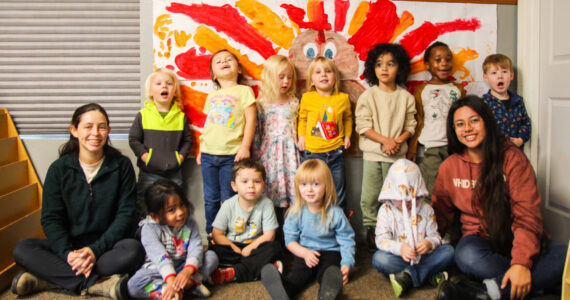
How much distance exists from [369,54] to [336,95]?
1.17 feet

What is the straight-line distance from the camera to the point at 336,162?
9.62ft

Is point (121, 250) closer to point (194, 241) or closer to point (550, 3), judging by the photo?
point (194, 241)

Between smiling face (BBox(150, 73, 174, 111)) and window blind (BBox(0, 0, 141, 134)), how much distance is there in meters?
0.25

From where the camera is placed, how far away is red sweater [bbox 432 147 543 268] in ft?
7.16

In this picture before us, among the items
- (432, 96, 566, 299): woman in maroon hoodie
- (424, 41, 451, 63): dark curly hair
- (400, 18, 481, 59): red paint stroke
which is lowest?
(432, 96, 566, 299): woman in maroon hoodie

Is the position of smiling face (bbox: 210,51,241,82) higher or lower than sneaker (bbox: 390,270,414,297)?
higher

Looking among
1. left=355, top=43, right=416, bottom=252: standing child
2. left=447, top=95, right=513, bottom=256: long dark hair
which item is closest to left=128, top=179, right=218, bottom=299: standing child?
left=355, top=43, right=416, bottom=252: standing child

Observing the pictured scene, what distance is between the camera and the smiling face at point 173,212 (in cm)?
235

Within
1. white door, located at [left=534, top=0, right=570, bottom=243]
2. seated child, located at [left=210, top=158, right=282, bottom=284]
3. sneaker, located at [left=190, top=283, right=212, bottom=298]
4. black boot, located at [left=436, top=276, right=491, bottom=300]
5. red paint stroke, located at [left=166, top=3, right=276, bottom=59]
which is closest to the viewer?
black boot, located at [left=436, top=276, right=491, bottom=300]

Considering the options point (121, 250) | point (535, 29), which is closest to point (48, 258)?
point (121, 250)

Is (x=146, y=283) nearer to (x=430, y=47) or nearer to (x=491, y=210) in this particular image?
(x=491, y=210)

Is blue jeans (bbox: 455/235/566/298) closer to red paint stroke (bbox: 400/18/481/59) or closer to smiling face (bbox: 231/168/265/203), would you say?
smiling face (bbox: 231/168/265/203)

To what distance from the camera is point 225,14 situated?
2994 mm

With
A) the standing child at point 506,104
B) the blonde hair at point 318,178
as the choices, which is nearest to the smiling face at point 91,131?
the blonde hair at point 318,178
